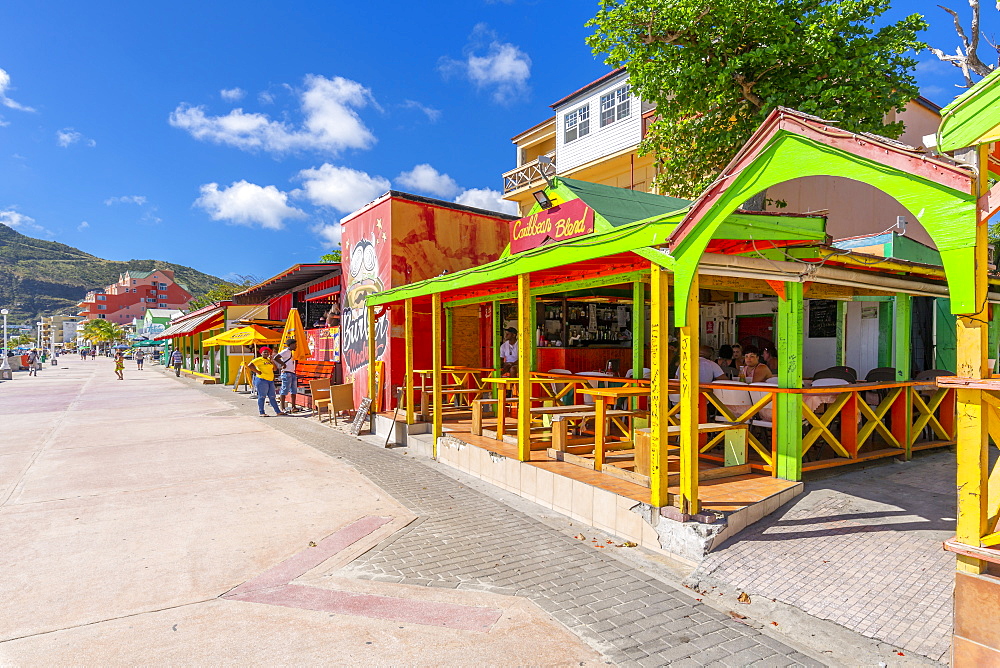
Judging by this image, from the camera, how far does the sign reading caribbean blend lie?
780cm

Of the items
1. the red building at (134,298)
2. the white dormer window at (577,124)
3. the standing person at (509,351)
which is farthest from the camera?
the red building at (134,298)

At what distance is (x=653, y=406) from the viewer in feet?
15.9

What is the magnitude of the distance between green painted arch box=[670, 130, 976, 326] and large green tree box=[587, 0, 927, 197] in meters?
7.42

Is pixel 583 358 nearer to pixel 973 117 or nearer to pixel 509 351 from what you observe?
pixel 509 351

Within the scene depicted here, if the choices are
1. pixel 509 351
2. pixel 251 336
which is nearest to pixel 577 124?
pixel 509 351

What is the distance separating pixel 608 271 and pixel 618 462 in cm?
233

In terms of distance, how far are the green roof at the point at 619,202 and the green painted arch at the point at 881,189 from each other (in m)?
4.41

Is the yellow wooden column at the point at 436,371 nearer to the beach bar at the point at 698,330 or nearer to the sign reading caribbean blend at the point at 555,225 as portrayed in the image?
the beach bar at the point at 698,330

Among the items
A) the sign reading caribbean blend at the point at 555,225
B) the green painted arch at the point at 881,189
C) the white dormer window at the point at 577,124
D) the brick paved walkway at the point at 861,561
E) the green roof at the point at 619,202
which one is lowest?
the brick paved walkway at the point at 861,561

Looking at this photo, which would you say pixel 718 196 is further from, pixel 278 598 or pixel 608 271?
pixel 278 598

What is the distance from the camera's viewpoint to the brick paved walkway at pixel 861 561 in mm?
3496

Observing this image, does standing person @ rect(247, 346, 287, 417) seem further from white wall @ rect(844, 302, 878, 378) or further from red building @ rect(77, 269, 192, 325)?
red building @ rect(77, 269, 192, 325)

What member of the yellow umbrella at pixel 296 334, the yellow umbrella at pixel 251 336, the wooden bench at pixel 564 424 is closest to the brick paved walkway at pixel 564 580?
the wooden bench at pixel 564 424

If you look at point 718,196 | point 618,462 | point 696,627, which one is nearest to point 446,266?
point 618,462
